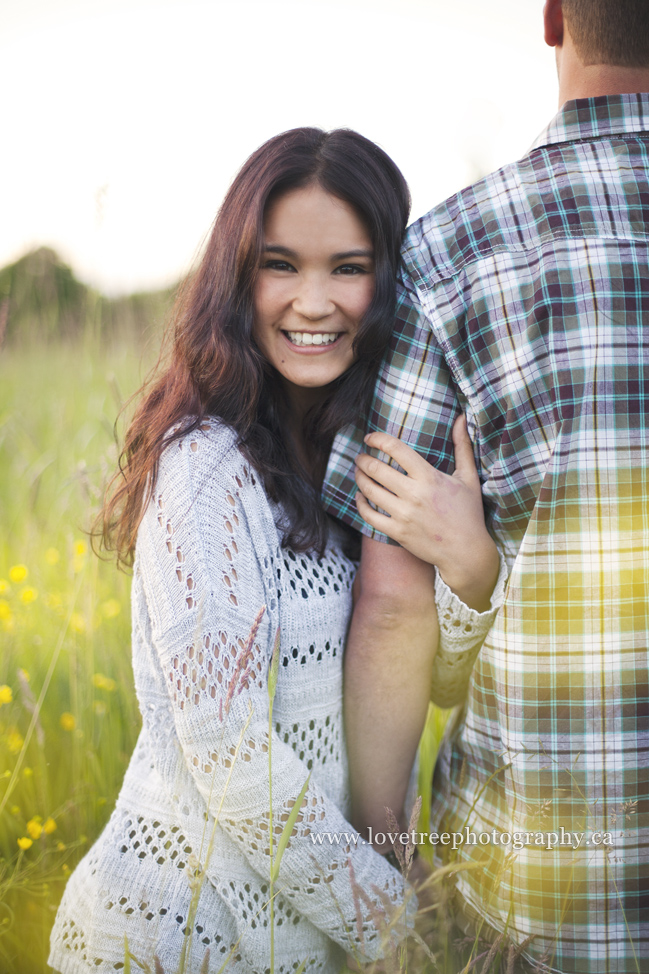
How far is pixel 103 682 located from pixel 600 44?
2067 mm

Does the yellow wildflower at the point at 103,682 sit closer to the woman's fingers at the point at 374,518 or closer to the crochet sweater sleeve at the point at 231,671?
the crochet sweater sleeve at the point at 231,671

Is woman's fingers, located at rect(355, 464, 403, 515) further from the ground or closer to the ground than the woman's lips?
closer to the ground

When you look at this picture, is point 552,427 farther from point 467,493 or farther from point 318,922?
point 318,922

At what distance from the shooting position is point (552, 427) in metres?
1.18

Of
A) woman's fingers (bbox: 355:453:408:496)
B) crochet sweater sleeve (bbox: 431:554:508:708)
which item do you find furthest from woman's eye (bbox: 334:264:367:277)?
crochet sweater sleeve (bbox: 431:554:508:708)

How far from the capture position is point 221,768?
46.4 inches

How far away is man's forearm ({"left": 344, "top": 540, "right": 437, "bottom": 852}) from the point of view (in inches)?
55.1

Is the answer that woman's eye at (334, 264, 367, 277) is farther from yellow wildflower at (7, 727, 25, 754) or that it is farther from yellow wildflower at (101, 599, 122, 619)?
yellow wildflower at (7, 727, 25, 754)

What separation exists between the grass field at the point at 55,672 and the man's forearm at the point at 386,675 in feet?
2.00

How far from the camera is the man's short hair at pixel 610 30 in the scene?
117cm

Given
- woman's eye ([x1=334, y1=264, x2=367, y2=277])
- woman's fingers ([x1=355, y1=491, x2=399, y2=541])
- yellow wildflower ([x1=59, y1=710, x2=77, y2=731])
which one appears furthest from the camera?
yellow wildflower ([x1=59, y1=710, x2=77, y2=731])

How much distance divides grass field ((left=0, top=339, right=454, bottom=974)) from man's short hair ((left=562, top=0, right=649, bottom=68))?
4.50 feet

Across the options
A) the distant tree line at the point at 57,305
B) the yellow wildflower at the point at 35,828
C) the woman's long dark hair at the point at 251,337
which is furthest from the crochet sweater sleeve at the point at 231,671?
the distant tree line at the point at 57,305

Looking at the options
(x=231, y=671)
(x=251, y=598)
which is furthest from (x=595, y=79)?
(x=231, y=671)
